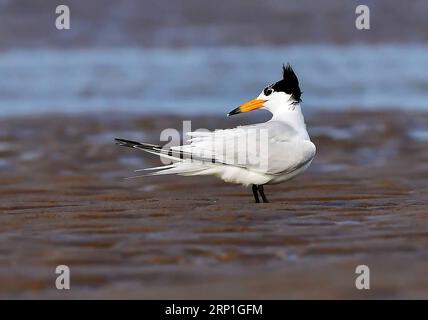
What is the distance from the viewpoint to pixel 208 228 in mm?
5754

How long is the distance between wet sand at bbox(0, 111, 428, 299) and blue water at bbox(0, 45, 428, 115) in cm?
312

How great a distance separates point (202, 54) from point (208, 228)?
33.1 feet

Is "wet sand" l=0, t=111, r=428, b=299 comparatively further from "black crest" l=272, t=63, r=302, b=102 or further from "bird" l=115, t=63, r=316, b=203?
"black crest" l=272, t=63, r=302, b=102

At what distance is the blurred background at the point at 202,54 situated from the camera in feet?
43.4

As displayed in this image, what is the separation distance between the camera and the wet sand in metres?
4.69

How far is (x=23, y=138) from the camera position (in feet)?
34.0

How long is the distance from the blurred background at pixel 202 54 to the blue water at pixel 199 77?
16mm

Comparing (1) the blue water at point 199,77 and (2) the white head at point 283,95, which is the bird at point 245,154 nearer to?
(2) the white head at point 283,95

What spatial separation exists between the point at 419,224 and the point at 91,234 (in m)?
1.85

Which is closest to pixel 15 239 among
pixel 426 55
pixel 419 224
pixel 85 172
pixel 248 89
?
pixel 419 224
